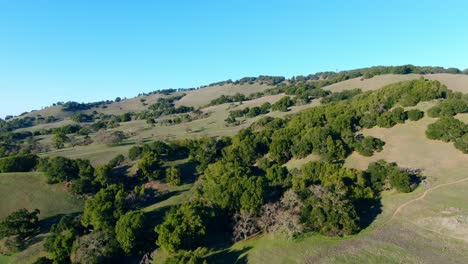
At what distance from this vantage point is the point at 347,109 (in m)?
64.6

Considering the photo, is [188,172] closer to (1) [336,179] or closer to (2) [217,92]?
(1) [336,179]

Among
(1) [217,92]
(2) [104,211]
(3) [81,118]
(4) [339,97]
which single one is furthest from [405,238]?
(1) [217,92]

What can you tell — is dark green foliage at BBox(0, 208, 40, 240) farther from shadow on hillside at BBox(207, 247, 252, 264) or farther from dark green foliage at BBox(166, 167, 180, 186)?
shadow on hillside at BBox(207, 247, 252, 264)

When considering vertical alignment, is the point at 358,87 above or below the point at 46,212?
above

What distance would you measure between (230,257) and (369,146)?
94.3 feet

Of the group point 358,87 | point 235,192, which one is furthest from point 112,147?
point 358,87

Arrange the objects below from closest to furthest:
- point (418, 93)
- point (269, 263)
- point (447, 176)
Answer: point (269, 263)
point (447, 176)
point (418, 93)

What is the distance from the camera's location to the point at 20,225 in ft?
123

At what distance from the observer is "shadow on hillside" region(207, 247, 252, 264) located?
30672 millimetres

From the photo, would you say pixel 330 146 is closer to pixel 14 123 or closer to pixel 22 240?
pixel 22 240

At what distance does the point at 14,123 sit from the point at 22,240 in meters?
135

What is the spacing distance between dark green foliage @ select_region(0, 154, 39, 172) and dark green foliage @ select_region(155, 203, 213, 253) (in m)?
35.2

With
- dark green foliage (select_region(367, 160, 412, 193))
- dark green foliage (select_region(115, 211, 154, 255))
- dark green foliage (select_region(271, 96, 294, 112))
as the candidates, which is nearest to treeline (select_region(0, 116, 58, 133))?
dark green foliage (select_region(271, 96, 294, 112))

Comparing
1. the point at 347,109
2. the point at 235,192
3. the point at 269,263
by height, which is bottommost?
the point at 269,263
